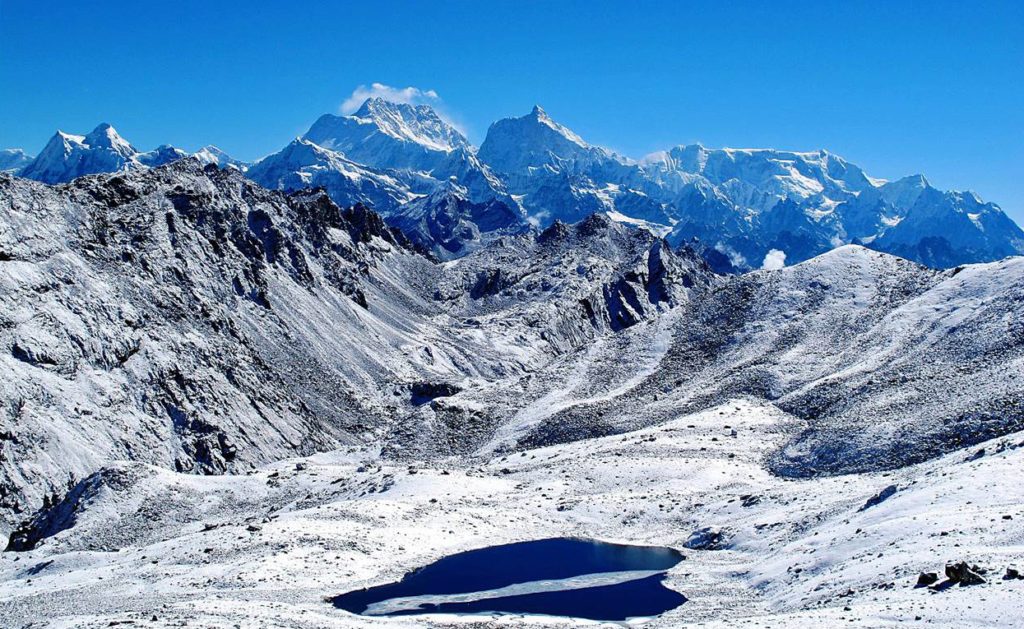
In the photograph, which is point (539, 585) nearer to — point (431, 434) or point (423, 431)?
point (431, 434)

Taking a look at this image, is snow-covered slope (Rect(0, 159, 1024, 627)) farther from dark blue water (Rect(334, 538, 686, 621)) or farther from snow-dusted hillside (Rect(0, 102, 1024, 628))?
dark blue water (Rect(334, 538, 686, 621))

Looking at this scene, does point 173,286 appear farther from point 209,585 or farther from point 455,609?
point 455,609

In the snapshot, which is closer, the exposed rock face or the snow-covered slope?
the snow-covered slope

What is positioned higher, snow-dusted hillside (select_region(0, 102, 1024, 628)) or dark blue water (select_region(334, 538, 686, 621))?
snow-dusted hillside (select_region(0, 102, 1024, 628))

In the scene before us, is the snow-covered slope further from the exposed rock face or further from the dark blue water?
the dark blue water

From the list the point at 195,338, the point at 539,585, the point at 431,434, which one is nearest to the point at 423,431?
the point at 431,434

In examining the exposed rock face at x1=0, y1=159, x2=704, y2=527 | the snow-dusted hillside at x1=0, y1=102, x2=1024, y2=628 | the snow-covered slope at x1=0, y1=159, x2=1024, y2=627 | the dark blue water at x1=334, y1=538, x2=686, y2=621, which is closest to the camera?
the snow-dusted hillside at x1=0, y1=102, x2=1024, y2=628

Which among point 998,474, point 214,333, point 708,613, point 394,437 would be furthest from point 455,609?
point 214,333

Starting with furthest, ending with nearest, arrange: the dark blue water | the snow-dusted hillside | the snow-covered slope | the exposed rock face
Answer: the exposed rock face, the snow-covered slope, the dark blue water, the snow-dusted hillside

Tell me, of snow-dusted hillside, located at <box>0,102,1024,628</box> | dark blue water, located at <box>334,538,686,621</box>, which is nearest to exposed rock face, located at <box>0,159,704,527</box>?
snow-dusted hillside, located at <box>0,102,1024,628</box>
